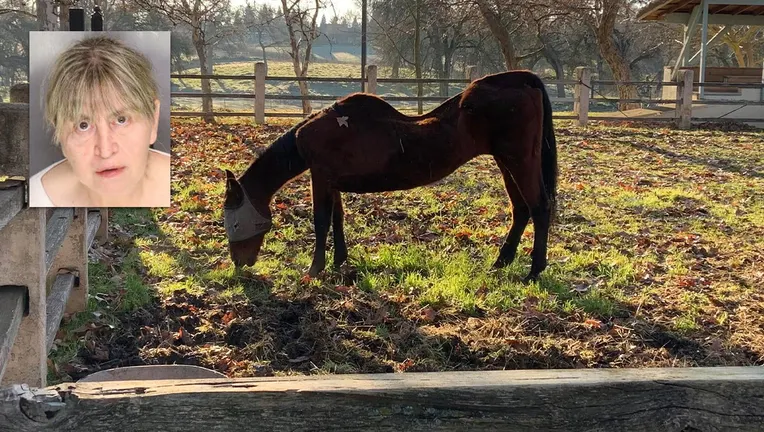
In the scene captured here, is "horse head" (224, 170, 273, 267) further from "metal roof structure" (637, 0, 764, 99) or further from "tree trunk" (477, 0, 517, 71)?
"metal roof structure" (637, 0, 764, 99)

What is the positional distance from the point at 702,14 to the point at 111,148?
19.5 m

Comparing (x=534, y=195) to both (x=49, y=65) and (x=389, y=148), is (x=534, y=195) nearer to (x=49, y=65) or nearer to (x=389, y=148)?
(x=389, y=148)

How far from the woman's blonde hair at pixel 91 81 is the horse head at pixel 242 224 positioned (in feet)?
8.58

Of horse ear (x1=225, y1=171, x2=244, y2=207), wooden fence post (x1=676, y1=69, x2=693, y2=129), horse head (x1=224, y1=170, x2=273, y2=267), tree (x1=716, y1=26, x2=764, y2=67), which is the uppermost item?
tree (x1=716, y1=26, x2=764, y2=67)

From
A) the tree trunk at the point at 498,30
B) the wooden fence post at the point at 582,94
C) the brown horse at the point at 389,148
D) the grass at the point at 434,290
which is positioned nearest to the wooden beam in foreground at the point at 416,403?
the grass at the point at 434,290

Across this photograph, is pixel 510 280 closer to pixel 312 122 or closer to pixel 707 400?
pixel 312 122

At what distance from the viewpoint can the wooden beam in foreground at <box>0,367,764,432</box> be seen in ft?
4.53

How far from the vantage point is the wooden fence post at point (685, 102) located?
1612cm

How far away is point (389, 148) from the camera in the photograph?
4.57 m

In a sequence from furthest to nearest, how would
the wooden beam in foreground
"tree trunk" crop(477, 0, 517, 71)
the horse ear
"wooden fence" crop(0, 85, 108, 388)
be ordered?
"tree trunk" crop(477, 0, 517, 71)
the horse ear
"wooden fence" crop(0, 85, 108, 388)
the wooden beam in foreground

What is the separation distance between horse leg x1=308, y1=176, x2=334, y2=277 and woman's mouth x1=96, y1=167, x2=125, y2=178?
2.91 metres

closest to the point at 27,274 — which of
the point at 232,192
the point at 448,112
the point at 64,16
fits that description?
the point at 64,16

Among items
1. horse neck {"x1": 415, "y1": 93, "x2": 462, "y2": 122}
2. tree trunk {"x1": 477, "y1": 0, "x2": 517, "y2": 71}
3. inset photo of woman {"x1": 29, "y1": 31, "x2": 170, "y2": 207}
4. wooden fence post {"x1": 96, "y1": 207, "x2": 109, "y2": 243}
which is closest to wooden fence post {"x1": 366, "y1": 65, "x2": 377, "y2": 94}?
tree trunk {"x1": 477, "y1": 0, "x2": 517, "y2": 71}

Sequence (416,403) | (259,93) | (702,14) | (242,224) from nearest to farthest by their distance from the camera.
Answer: (416,403) → (242,224) → (259,93) → (702,14)
